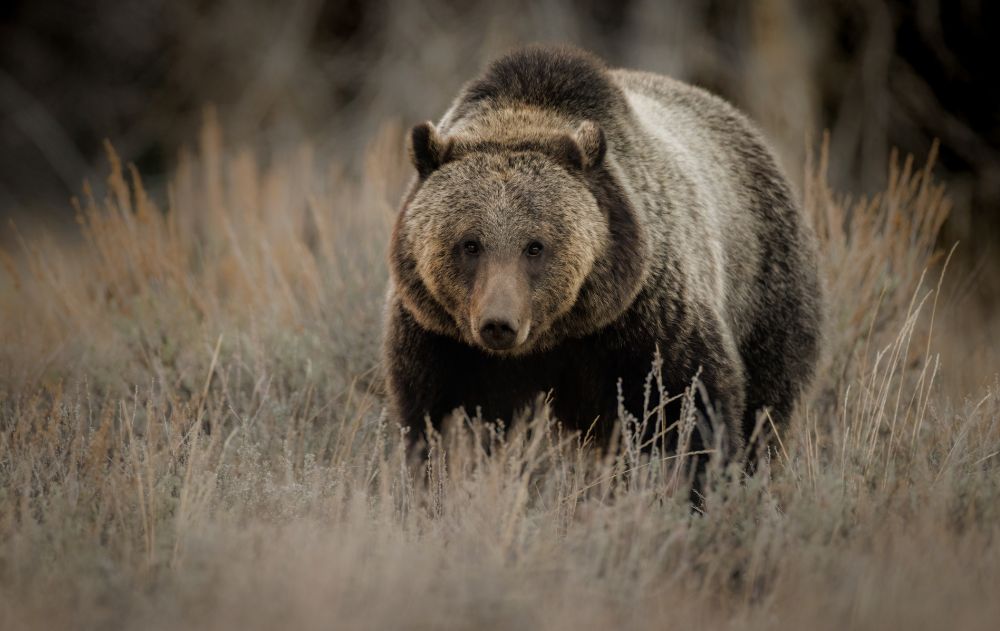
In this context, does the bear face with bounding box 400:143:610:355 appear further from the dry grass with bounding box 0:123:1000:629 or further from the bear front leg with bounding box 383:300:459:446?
the dry grass with bounding box 0:123:1000:629

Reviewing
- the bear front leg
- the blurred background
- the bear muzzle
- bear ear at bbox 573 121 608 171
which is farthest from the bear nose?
the blurred background

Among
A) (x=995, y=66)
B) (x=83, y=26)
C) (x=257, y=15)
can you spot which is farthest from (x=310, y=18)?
(x=995, y=66)

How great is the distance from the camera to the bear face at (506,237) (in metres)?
4.12

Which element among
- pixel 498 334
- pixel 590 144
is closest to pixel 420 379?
pixel 498 334

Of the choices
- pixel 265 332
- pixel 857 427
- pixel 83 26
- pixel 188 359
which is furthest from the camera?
pixel 83 26

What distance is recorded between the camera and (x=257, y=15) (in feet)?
43.3

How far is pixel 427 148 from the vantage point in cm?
445

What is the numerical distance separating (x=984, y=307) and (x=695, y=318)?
7.68 meters

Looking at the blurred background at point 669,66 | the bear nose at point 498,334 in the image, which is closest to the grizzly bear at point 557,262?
the bear nose at point 498,334

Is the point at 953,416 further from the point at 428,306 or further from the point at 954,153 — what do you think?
the point at 954,153

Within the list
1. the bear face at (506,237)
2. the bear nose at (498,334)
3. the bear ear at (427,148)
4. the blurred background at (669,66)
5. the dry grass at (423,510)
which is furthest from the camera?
the blurred background at (669,66)

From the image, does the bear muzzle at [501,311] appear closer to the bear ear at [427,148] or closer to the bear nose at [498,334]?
the bear nose at [498,334]

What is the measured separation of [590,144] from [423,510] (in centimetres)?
158

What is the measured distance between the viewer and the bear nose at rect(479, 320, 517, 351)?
12.8ft
